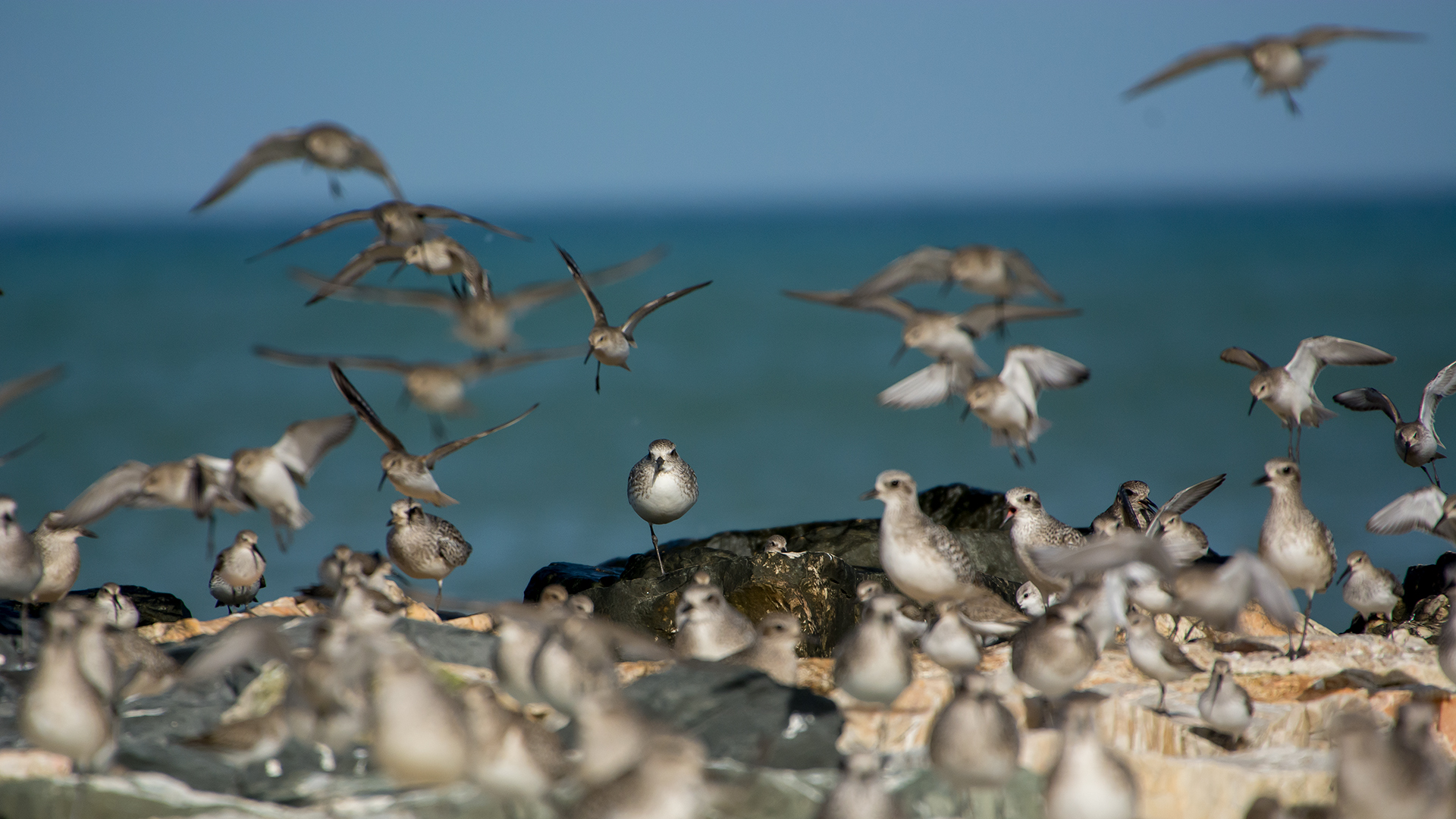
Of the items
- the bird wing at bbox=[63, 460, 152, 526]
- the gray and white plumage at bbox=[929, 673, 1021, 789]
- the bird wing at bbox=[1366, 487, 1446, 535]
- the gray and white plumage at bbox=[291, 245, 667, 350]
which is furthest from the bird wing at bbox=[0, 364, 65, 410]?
the bird wing at bbox=[1366, 487, 1446, 535]

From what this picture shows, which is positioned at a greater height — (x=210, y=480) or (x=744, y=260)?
(x=210, y=480)

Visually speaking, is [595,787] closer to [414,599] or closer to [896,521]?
[896,521]

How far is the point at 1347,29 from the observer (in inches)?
374

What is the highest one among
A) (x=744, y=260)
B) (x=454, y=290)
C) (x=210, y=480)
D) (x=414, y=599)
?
(x=454, y=290)

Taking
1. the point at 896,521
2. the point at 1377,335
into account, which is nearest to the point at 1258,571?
the point at 896,521

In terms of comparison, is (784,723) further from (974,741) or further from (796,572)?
(796,572)

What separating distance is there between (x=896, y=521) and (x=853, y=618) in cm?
148

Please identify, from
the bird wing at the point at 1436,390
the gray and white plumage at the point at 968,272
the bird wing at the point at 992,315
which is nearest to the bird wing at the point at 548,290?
the gray and white plumage at the point at 968,272

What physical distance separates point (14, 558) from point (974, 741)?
651cm

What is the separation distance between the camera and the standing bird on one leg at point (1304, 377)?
35.0ft

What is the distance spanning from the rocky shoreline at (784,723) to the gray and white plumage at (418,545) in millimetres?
710

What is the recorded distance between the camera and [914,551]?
888cm

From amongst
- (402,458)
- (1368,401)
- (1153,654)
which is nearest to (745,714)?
(1153,654)

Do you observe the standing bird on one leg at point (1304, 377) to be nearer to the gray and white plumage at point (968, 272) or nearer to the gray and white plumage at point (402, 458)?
the gray and white plumage at point (968, 272)
